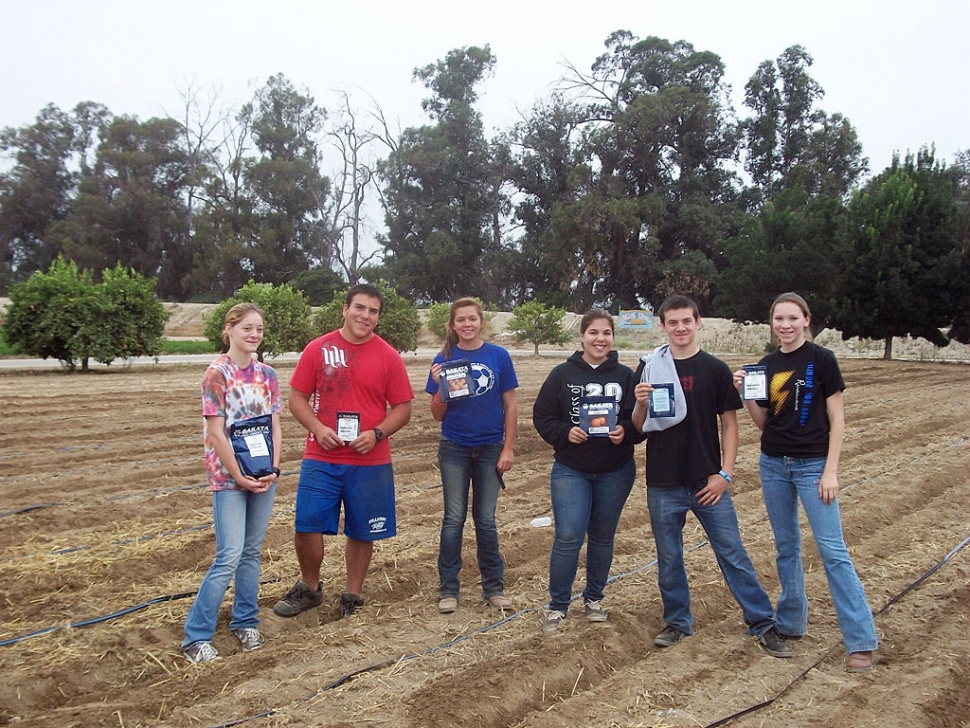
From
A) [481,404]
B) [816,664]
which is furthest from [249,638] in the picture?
[816,664]

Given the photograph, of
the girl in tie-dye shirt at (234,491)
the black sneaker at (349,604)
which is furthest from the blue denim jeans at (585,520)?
the girl in tie-dye shirt at (234,491)

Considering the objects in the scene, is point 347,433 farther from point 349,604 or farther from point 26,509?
point 26,509

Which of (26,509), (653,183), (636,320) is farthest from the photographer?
(653,183)

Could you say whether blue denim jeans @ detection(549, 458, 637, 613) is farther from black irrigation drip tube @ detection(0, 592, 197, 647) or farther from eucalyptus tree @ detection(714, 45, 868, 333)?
eucalyptus tree @ detection(714, 45, 868, 333)

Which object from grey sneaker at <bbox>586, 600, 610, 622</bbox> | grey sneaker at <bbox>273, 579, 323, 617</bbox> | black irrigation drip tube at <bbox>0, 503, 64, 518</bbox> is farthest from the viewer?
black irrigation drip tube at <bbox>0, 503, 64, 518</bbox>

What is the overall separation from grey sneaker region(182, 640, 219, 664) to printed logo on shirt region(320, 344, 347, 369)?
1.51 meters

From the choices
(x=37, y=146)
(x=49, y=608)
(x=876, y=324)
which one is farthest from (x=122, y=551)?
(x=37, y=146)

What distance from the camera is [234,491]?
4020 mm

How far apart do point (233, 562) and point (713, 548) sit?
237 centimetres

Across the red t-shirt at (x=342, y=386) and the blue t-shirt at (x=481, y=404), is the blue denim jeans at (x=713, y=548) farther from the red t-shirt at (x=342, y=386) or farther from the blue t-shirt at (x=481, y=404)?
the red t-shirt at (x=342, y=386)

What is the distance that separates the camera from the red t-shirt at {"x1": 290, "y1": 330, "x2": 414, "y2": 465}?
4.45 m

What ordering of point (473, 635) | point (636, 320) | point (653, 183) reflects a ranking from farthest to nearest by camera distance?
point (653, 183) → point (636, 320) → point (473, 635)

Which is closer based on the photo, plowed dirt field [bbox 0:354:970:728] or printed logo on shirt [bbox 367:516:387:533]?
plowed dirt field [bbox 0:354:970:728]

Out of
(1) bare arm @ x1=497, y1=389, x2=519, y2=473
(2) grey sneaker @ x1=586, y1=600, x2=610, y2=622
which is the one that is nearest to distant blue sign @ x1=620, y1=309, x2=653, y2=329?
(1) bare arm @ x1=497, y1=389, x2=519, y2=473
